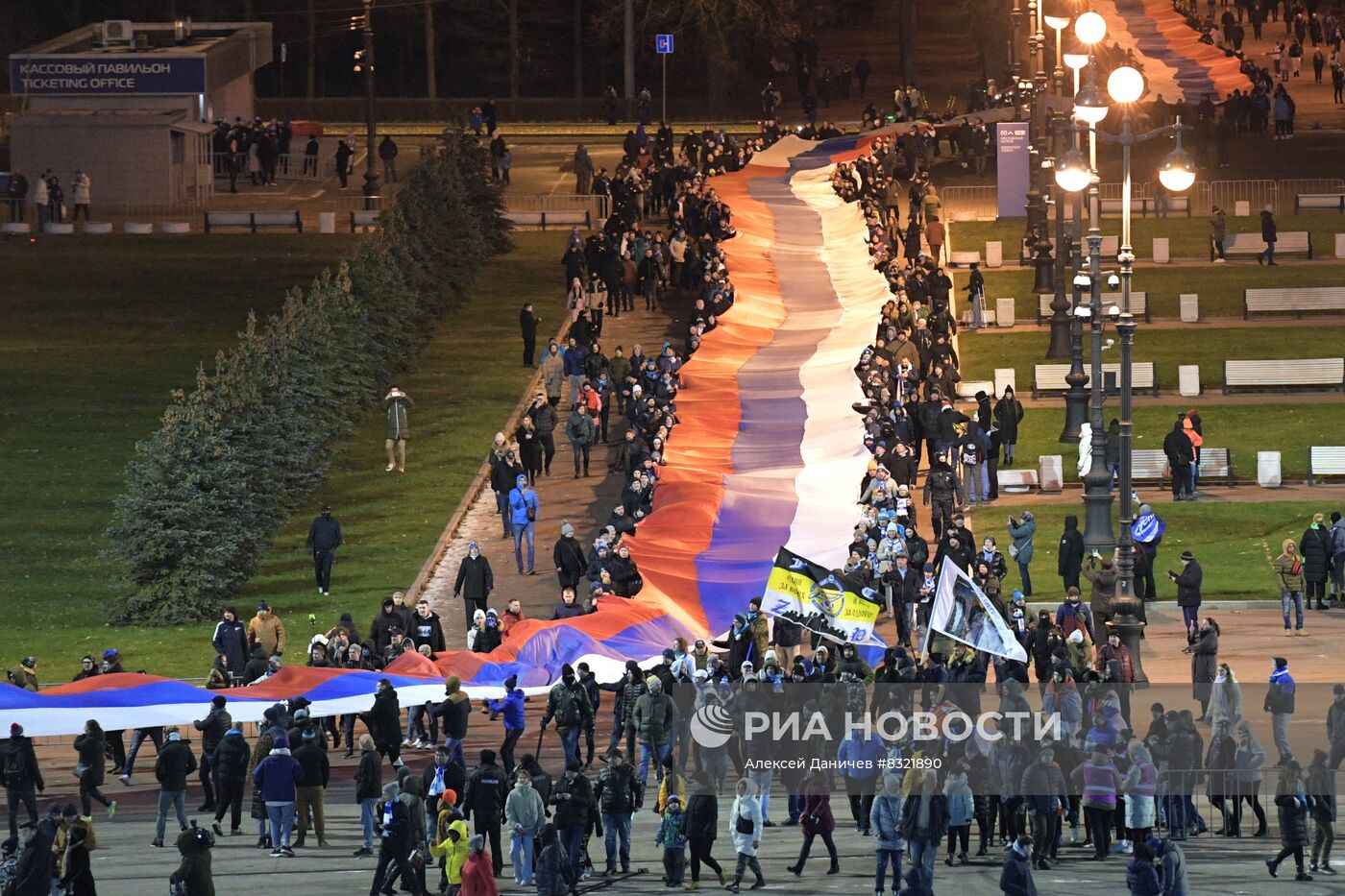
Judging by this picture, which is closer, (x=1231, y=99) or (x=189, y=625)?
(x=189, y=625)

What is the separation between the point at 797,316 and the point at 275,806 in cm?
2798

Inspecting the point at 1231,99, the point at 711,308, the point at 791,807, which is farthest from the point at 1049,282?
the point at 791,807

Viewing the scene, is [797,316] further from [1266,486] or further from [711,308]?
[1266,486]

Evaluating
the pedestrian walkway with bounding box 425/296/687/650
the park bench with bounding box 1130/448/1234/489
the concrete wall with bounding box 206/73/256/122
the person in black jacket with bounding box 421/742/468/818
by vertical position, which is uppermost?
the concrete wall with bounding box 206/73/256/122

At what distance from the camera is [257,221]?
234 feet

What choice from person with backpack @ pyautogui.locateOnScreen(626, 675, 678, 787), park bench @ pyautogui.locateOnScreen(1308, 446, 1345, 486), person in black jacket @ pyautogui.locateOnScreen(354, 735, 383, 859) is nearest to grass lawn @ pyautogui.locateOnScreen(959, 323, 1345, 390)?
park bench @ pyautogui.locateOnScreen(1308, 446, 1345, 486)

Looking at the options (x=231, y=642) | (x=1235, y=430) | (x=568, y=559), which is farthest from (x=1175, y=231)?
(x=231, y=642)

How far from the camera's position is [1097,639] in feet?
108

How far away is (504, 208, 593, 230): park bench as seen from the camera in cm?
6888

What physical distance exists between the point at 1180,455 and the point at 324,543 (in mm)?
14228

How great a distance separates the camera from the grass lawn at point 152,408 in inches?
1596

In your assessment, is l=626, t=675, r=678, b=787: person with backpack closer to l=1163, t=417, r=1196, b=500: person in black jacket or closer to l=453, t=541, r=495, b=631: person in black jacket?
l=453, t=541, r=495, b=631: person in black jacket

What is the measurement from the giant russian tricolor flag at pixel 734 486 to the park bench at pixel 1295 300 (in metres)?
8.83

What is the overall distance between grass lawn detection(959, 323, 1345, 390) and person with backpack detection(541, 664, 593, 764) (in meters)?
24.6
